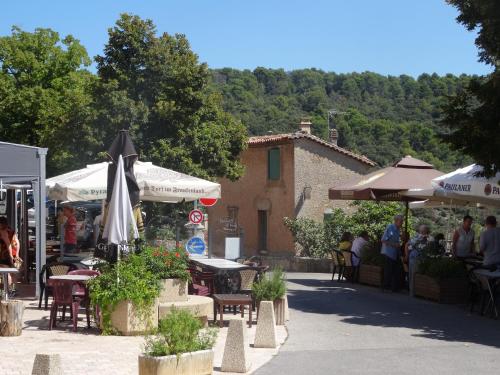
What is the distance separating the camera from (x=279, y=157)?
38562 mm

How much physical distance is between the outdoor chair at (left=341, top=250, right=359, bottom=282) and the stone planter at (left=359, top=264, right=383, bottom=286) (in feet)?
1.19

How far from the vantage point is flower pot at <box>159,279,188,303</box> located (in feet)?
39.0

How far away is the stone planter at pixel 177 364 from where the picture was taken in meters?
7.66

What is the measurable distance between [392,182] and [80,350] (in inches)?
446

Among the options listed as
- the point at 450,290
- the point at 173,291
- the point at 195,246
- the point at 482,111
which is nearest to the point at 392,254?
the point at 450,290

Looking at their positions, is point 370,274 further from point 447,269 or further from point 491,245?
point 491,245

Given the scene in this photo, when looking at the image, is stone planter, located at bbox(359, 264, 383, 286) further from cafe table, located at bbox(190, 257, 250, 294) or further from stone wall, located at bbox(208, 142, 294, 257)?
stone wall, located at bbox(208, 142, 294, 257)

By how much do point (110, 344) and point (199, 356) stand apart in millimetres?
2889

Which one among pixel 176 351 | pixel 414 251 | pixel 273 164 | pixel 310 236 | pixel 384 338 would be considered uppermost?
pixel 273 164

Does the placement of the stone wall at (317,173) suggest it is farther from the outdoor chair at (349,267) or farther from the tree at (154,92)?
the outdoor chair at (349,267)

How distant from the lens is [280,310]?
41.7ft

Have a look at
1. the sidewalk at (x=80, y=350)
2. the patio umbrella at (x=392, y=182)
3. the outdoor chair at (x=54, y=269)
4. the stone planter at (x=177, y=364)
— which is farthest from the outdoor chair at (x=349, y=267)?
the stone planter at (x=177, y=364)

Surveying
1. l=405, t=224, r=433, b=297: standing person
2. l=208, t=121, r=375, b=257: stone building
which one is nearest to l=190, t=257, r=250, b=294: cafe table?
l=405, t=224, r=433, b=297: standing person

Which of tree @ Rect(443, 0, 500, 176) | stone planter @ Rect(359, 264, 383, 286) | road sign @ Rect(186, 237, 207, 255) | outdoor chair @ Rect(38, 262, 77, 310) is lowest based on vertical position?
stone planter @ Rect(359, 264, 383, 286)
